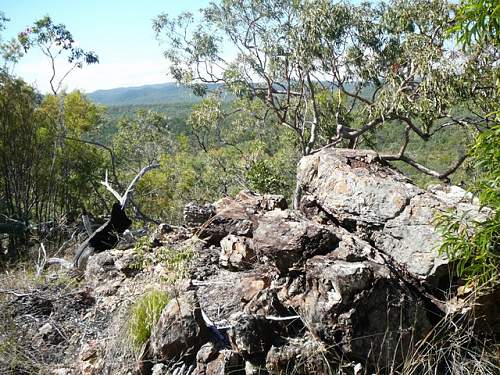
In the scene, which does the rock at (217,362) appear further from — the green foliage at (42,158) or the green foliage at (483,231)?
the green foliage at (42,158)

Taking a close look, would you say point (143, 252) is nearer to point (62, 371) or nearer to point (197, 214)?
point (197, 214)

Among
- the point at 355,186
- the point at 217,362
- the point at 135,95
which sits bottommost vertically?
the point at 135,95

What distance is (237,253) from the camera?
354 centimetres

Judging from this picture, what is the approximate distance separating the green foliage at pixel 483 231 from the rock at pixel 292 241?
1.93 ft

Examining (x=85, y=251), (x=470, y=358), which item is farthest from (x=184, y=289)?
(x=85, y=251)

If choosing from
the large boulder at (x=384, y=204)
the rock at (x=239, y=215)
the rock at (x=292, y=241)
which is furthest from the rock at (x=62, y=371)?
the large boulder at (x=384, y=204)

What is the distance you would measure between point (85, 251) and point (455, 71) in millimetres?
5335

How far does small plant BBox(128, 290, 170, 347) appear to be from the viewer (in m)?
2.83

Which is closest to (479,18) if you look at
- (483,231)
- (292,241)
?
(483,231)

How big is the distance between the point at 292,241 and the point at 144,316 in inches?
35.5

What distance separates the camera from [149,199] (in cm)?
1380

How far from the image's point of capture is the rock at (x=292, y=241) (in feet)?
9.19

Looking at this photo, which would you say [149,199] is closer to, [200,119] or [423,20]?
[200,119]

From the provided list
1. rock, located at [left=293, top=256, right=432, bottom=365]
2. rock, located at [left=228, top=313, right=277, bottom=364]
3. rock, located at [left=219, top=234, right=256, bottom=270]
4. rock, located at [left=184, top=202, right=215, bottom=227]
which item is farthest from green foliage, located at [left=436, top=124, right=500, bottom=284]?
rock, located at [left=184, top=202, right=215, bottom=227]
